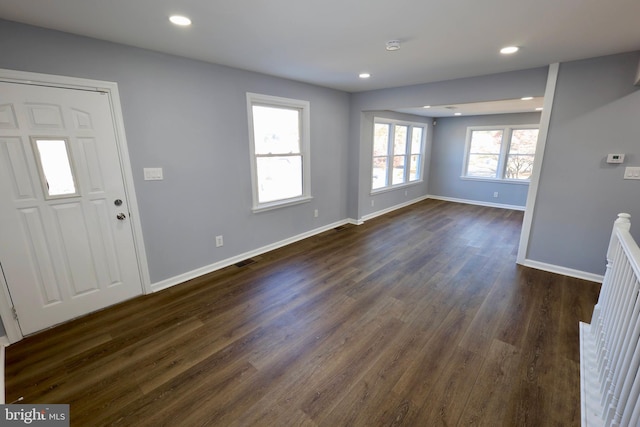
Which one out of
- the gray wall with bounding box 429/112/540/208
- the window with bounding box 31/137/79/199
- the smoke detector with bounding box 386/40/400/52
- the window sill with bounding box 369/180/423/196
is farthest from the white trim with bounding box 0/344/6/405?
the gray wall with bounding box 429/112/540/208

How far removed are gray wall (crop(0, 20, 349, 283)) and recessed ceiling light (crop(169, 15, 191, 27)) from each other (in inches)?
32.4

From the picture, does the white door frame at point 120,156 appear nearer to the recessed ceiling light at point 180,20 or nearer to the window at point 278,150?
the recessed ceiling light at point 180,20

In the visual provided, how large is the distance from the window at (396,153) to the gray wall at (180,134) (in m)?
2.35

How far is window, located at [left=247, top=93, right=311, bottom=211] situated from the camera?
Answer: 363cm

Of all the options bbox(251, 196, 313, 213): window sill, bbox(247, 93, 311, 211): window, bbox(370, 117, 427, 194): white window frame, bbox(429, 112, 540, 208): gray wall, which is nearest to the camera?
bbox(247, 93, 311, 211): window

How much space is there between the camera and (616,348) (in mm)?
1538

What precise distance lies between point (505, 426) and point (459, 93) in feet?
12.0

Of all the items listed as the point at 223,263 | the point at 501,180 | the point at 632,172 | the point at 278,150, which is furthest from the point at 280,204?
the point at 501,180

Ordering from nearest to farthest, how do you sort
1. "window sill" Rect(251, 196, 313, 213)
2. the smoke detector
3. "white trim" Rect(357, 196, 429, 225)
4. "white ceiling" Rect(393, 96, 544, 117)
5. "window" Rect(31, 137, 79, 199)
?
"window" Rect(31, 137, 79, 199)
the smoke detector
"window sill" Rect(251, 196, 313, 213)
"white ceiling" Rect(393, 96, 544, 117)
"white trim" Rect(357, 196, 429, 225)

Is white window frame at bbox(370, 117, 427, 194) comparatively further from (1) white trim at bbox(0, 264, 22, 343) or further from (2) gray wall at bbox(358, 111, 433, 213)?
(1) white trim at bbox(0, 264, 22, 343)

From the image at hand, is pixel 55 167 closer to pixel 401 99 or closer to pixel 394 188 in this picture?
pixel 401 99

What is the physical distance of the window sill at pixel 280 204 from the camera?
378 centimetres

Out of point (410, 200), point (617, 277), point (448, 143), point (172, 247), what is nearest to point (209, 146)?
point (172, 247)

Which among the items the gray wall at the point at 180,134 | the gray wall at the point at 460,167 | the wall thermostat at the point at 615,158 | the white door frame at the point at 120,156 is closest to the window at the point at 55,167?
the white door frame at the point at 120,156
